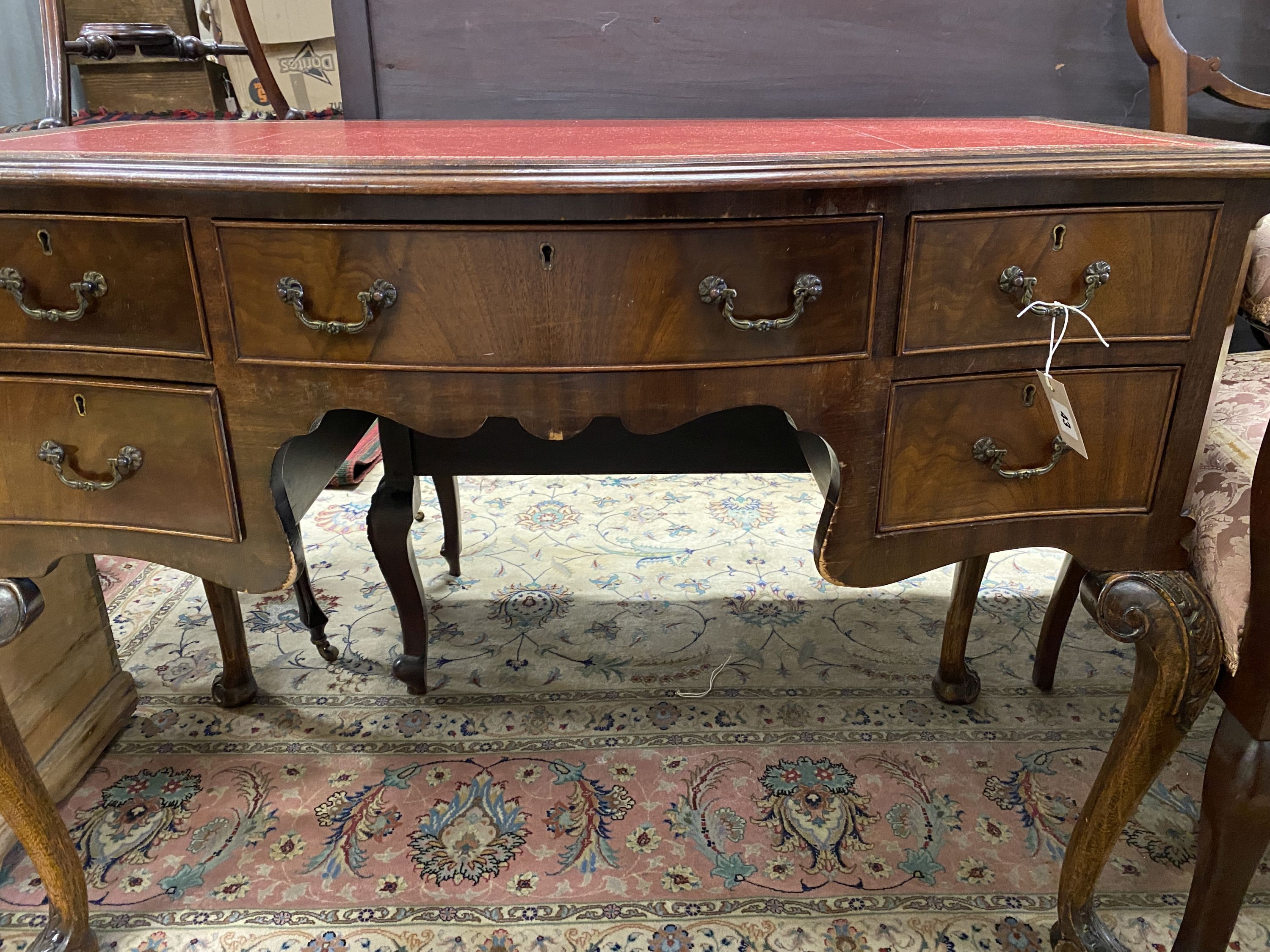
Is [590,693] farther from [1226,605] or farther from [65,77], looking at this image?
[65,77]

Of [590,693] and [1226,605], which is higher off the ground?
[1226,605]

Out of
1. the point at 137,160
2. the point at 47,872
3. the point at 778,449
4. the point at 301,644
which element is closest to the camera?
the point at 137,160

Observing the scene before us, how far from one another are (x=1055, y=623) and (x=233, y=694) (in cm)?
133

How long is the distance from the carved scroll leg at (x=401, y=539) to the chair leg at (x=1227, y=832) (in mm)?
1043

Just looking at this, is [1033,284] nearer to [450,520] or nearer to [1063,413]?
[1063,413]

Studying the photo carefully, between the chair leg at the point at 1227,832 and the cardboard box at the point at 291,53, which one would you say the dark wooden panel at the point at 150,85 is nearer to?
the cardboard box at the point at 291,53

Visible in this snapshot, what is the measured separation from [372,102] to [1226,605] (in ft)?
4.41

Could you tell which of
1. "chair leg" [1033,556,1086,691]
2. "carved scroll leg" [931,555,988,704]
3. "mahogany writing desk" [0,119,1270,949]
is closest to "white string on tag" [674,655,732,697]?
"carved scroll leg" [931,555,988,704]

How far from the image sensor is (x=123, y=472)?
0.76 meters

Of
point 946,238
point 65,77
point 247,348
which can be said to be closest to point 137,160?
point 247,348

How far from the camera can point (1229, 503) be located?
2.56ft

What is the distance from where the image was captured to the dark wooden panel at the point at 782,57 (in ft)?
4.31

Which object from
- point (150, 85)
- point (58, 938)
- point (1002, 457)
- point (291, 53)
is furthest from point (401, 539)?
point (150, 85)

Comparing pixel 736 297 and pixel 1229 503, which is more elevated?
pixel 736 297
